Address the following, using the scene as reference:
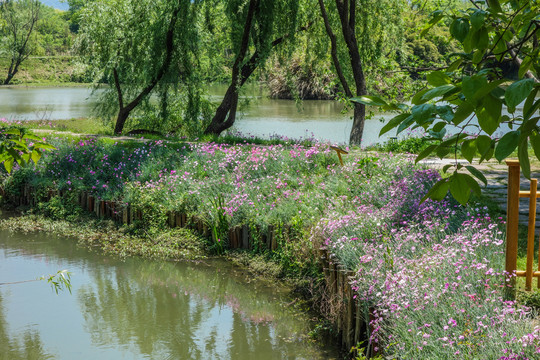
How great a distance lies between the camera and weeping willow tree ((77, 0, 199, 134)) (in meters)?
13.4

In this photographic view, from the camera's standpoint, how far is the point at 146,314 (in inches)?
258

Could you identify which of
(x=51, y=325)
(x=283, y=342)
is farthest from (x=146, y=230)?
(x=283, y=342)

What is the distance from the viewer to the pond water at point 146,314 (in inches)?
222

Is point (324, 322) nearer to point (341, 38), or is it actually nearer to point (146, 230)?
point (146, 230)

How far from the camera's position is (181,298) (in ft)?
23.3

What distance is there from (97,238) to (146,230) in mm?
896

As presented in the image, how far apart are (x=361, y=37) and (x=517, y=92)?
1375cm

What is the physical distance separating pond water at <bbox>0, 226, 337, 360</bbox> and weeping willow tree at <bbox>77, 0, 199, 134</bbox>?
661 centimetres

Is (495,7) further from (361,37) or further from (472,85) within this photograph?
(361,37)

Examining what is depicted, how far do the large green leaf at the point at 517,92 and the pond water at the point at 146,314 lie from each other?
4514 mm

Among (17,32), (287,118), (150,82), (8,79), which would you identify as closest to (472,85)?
(150,82)

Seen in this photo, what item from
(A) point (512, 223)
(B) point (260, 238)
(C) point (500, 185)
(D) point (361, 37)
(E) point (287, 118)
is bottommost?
(B) point (260, 238)

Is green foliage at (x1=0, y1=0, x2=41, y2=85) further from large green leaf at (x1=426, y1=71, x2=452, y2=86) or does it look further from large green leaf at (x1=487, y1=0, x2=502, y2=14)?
large green leaf at (x1=426, y1=71, x2=452, y2=86)

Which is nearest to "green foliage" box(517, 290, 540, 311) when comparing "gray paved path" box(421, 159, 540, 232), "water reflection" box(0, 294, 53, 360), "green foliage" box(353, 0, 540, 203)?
"gray paved path" box(421, 159, 540, 232)
